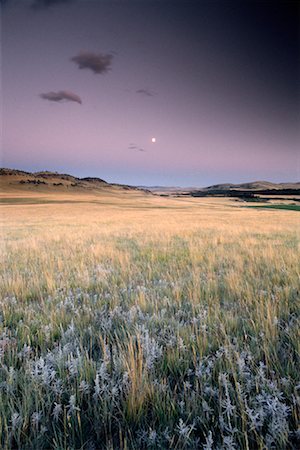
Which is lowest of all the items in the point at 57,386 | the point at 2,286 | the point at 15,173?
the point at 2,286

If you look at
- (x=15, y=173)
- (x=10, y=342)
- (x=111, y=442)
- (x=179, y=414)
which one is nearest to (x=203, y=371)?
(x=179, y=414)

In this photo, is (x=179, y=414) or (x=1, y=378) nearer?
(x=179, y=414)

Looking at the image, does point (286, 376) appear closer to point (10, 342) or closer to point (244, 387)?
point (244, 387)

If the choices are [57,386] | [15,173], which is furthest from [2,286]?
[15,173]

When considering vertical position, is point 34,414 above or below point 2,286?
above

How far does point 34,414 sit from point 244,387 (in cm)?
162

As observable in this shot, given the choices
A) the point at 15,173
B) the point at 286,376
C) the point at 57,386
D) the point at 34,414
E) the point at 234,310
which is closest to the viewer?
the point at 34,414

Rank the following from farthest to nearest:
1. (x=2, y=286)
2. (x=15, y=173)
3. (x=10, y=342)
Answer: (x=15, y=173)
(x=2, y=286)
(x=10, y=342)

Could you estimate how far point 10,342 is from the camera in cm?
268

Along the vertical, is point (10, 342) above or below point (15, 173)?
below

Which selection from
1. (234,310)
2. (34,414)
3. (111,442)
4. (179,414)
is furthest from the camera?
(234,310)

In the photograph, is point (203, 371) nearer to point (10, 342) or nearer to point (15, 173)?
point (10, 342)

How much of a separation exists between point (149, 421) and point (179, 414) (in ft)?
0.76

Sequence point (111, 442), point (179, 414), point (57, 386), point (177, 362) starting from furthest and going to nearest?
point (177, 362) < point (57, 386) < point (179, 414) < point (111, 442)
